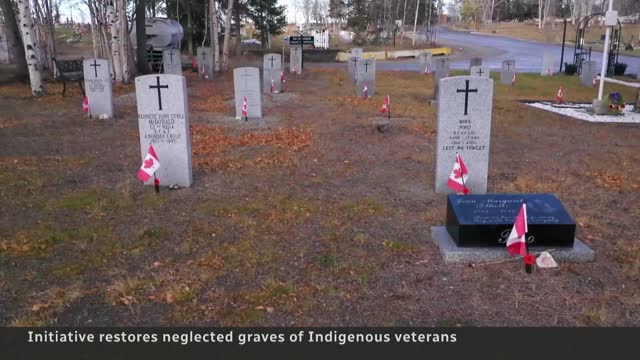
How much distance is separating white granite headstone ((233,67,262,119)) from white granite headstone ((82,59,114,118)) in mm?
3414

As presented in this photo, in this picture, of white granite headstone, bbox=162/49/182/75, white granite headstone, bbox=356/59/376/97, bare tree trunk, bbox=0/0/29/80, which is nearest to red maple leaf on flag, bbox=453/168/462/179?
white granite headstone, bbox=356/59/376/97

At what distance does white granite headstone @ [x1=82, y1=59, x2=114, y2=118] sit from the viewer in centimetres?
1366

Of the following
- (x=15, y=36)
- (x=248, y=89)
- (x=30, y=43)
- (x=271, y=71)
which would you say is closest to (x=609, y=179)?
(x=248, y=89)

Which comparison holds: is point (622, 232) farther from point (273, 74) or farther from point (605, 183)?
point (273, 74)

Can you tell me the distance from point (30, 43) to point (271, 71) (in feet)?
27.0

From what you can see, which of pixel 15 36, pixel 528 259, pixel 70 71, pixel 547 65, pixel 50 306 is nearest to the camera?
pixel 50 306

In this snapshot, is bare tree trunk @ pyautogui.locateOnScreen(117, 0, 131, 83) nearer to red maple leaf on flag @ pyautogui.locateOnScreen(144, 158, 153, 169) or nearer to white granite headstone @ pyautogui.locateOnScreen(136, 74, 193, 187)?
white granite headstone @ pyautogui.locateOnScreen(136, 74, 193, 187)

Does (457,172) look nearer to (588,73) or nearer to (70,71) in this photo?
(70,71)

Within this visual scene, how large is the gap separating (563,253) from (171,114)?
5487mm

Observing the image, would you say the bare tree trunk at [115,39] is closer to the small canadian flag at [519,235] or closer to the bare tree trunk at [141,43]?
the bare tree trunk at [141,43]

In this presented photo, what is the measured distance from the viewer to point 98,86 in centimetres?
1397

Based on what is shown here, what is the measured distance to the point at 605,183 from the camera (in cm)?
827

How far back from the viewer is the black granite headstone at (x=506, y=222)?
5226mm
